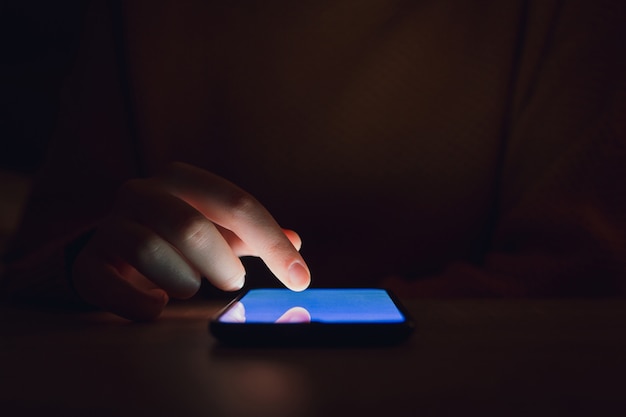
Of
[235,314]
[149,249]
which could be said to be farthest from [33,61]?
[235,314]

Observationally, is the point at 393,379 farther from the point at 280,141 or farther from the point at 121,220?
the point at 280,141

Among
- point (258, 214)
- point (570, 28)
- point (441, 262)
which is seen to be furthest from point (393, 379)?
point (570, 28)

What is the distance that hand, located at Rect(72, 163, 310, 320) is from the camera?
394mm

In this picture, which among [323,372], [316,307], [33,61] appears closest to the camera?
[323,372]

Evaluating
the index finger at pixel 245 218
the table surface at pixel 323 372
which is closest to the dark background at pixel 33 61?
the index finger at pixel 245 218

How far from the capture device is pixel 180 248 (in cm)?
40

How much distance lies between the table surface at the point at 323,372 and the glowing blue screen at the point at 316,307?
0.03m

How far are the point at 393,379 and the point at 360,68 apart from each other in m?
0.54

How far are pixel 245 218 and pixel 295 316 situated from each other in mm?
123

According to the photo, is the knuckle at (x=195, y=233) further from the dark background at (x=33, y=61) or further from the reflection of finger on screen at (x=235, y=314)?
the dark background at (x=33, y=61)

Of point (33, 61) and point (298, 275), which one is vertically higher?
point (33, 61)

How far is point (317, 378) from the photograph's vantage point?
9.8 inches

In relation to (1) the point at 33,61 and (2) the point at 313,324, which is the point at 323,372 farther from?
(1) the point at 33,61

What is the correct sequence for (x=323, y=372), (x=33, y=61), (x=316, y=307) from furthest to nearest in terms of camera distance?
(x=33, y=61) → (x=316, y=307) → (x=323, y=372)
